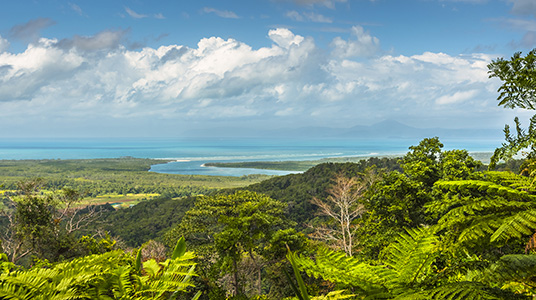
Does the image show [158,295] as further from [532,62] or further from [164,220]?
[164,220]

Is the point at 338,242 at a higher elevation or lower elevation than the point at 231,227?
lower

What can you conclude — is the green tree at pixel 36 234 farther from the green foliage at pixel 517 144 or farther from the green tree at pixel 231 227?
the green foliage at pixel 517 144

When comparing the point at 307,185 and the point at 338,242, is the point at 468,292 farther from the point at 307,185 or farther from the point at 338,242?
the point at 307,185

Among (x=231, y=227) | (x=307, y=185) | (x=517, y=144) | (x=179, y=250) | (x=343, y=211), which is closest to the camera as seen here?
(x=179, y=250)

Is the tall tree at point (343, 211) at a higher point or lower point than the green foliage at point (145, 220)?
higher

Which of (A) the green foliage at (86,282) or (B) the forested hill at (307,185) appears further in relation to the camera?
(B) the forested hill at (307,185)

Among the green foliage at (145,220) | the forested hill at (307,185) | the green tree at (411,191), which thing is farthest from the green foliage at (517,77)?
the green foliage at (145,220)

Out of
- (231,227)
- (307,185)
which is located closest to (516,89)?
(231,227)
